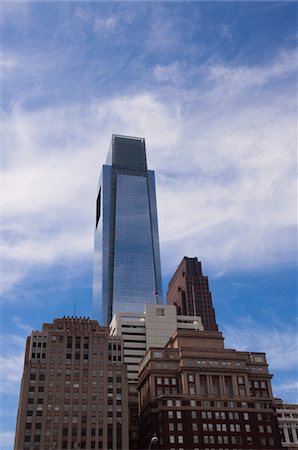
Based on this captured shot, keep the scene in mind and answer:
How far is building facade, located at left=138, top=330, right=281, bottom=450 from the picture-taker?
15912cm

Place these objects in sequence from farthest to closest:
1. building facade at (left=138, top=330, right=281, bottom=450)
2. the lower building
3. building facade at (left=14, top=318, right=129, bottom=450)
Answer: the lower building, building facade at (left=138, top=330, right=281, bottom=450), building facade at (left=14, top=318, right=129, bottom=450)

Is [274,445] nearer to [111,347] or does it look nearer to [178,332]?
[178,332]

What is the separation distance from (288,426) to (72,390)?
7415 centimetres

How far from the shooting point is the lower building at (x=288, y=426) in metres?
173

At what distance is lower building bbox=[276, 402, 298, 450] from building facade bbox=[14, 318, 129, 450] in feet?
176

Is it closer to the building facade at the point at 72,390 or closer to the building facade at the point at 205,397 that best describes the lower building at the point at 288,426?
the building facade at the point at 205,397

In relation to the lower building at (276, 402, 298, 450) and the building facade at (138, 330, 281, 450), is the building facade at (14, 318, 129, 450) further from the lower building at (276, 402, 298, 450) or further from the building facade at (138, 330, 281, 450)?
the lower building at (276, 402, 298, 450)

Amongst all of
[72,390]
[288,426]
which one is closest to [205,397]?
[288,426]

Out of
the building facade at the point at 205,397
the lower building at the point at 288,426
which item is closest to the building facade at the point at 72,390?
the building facade at the point at 205,397

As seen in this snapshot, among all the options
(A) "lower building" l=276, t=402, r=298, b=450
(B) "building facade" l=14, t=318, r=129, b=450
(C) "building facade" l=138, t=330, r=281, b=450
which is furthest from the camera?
(A) "lower building" l=276, t=402, r=298, b=450

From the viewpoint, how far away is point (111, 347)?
593ft

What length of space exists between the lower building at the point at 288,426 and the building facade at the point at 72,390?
5372cm

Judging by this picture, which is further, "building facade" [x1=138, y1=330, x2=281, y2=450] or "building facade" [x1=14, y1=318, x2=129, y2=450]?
"building facade" [x1=138, y1=330, x2=281, y2=450]

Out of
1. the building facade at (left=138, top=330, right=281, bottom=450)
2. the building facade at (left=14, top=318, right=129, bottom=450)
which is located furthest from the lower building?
the building facade at (left=14, top=318, right=129, bottom=450)
